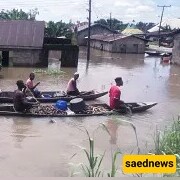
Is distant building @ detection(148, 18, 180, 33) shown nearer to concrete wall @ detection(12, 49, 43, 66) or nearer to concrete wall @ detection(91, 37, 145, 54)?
concrete wall @ detection(91, 37, 145, 54)

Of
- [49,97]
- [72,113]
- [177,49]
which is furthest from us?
[177,49]

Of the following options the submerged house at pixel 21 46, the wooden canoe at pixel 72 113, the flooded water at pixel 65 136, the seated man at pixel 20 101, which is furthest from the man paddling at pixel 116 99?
the submerged house at pixel 21 46

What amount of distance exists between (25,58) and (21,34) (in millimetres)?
1938

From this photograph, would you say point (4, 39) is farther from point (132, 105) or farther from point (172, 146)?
point (172, 146)

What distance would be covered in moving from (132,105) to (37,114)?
3.92 meters

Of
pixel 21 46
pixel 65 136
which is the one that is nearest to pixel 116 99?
pixel 65 136

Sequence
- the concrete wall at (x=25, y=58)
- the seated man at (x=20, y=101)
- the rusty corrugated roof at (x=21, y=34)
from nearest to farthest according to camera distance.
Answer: the seated man at (x=20, y=101) < the rusty corrugated roof at (x=21, y=34) < the concrete wall at (x=25, y=58)

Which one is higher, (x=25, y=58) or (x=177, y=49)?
(x=177, y=49)

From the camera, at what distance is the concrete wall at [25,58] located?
2992 centimetres

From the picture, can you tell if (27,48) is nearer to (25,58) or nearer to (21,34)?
(25,58)

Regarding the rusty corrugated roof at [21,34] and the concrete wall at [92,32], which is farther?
the concrete wall at [92,32]

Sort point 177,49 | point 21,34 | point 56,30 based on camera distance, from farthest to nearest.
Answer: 1. point 56,30
2. point 177,49
3. point 21,34

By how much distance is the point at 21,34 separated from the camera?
99.9ft

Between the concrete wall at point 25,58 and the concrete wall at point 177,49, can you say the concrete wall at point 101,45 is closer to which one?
the concrete wall at point 177,49
